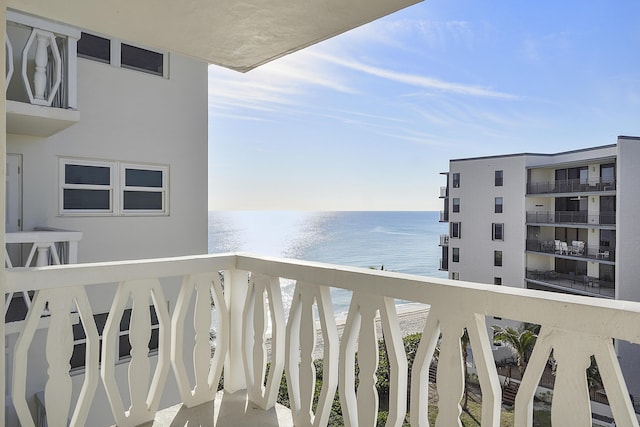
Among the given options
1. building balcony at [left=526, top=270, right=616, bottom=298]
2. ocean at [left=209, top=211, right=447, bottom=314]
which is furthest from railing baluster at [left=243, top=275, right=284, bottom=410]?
building balcony at [left=526, top=270, right=616, bottom=298]

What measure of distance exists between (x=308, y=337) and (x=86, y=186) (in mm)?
4996

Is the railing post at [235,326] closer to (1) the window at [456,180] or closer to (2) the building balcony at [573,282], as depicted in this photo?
(2) the building balcony at [573,282]

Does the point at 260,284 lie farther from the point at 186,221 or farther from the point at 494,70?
the point at 494,70

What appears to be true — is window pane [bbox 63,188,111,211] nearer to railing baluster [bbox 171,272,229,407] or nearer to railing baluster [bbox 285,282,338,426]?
railing baluster [bbox 171,272,229,407]

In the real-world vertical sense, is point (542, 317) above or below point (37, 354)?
above

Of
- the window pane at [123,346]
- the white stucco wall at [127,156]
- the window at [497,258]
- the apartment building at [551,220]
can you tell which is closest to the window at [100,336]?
the window pane at [123,346]

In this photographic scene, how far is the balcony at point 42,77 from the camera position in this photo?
167 inches

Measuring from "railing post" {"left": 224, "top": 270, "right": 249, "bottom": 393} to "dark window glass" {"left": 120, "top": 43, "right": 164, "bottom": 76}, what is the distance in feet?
16.3

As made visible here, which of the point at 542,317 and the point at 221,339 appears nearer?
the point at 542,317

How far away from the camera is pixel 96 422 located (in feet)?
17.4

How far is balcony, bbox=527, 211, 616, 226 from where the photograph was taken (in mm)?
15250

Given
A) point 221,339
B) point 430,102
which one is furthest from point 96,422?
point 430,102

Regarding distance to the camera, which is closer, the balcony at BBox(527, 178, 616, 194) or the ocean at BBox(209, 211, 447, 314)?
the balcony at BBox(527, 178, 616, 194)

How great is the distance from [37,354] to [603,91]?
36.3m
